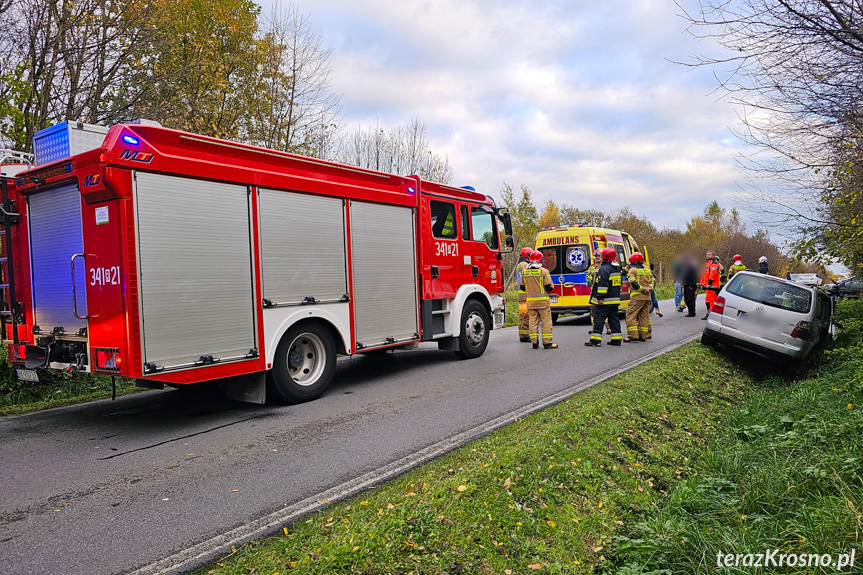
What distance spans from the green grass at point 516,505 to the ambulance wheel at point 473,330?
3609 millimetres

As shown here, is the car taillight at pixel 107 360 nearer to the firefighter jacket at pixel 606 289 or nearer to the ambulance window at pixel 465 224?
the ambulance window at pixel 465 224

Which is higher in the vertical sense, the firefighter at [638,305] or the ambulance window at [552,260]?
the ambulance window at [552,260]

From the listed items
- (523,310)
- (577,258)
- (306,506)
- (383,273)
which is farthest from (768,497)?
(577,258)

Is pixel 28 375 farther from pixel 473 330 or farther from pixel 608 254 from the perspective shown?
pixel 608 254

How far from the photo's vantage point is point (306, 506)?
3.57 m

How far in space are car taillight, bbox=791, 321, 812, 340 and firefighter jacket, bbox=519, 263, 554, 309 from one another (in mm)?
3837

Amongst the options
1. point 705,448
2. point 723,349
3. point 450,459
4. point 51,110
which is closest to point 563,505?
point 450,459

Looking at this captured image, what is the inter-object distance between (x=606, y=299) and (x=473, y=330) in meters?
2.70

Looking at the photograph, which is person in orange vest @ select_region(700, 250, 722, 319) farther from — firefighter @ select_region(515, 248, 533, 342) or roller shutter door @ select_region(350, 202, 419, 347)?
roller shutter door @ select_region(350, 202, 419, 347)

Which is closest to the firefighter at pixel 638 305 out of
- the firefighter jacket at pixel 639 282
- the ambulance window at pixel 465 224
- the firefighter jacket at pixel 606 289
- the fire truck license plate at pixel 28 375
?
the firefighter jacket at pixel 639 282

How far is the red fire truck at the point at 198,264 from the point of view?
4.96 meters

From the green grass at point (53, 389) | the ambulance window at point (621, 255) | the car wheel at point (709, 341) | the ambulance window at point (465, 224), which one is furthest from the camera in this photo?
the ambulance window at point (621, 255)

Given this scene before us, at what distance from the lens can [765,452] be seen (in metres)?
4.50

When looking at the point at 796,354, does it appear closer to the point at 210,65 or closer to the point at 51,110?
the point at 210,65
